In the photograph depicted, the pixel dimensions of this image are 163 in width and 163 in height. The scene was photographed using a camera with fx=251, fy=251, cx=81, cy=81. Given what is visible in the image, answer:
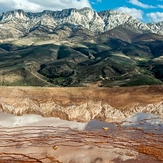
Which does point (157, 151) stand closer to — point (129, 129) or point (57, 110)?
point (129, 129)

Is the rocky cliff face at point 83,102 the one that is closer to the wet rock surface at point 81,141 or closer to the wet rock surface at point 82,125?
the wet rock surface at point 82,125

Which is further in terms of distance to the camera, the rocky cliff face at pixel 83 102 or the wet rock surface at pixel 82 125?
the rocky cliff face at pixel 83 102

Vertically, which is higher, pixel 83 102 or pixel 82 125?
pixel 83 102

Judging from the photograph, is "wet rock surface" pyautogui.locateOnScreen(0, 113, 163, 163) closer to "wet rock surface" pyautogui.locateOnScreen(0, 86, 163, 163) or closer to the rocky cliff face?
"wet rock surface" pyautogui.locateOnScreen(0, 86, 163, 163)

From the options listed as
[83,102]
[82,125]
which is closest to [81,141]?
[82,125]

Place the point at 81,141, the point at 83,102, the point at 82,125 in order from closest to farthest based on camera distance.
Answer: the point at 81,141 → the point at 82,125 → the point at 83,102

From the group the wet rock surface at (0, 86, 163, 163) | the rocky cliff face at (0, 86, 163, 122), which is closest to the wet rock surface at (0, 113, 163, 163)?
the wet rock surface at (0, 86, 163, 163)

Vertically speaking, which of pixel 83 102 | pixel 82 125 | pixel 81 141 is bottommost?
pixel 81 141

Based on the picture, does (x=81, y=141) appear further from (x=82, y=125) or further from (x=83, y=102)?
(x=83, y=102)

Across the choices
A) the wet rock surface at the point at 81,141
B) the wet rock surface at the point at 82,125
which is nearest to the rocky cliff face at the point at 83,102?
the wet rock surface at the point at 82,125
